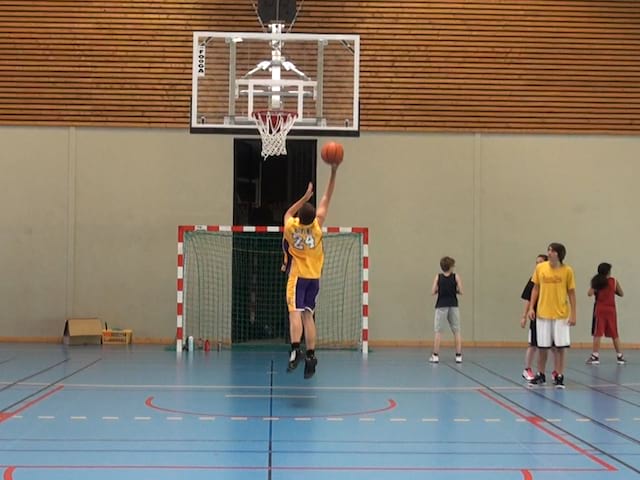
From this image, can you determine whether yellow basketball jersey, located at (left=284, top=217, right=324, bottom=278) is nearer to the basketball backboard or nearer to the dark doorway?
the basketball backboard

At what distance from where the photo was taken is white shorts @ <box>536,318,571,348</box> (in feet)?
34.3

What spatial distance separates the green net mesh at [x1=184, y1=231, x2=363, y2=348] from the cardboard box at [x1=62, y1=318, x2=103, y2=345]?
1.88 m

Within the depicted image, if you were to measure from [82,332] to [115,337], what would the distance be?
68cm

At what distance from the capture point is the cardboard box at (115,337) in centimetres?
1733

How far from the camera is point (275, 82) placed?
43.9 ft

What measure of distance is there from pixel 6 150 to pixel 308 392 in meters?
11.0

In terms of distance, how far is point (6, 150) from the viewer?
58.6 feet

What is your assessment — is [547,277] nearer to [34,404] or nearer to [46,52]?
[34,404]

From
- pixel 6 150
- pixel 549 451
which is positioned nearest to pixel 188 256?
pixel 6 150

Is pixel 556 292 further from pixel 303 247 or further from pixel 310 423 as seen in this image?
pixel 310 423

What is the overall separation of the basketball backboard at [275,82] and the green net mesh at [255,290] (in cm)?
439

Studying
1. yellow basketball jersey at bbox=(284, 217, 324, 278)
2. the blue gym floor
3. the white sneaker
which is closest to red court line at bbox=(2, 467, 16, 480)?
the blue gym floor

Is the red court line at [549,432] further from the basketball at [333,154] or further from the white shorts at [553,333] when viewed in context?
the basketball at [333,154]

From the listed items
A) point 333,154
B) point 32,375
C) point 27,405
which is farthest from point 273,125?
point 27,405
